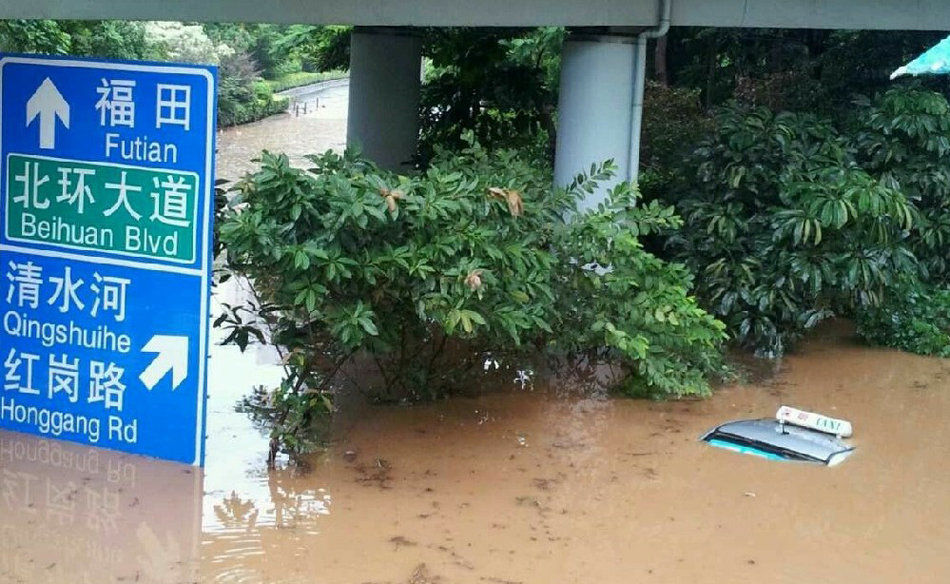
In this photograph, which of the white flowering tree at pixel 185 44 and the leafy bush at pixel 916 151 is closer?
the leafy bush at pixel 916 151

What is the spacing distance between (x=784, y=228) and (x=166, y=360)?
190 inches

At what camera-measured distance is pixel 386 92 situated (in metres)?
12.3

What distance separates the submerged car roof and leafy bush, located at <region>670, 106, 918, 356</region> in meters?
1.62

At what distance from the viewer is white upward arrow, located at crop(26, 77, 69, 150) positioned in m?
5.84

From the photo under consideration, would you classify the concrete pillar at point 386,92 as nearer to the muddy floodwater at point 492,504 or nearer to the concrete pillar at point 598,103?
the concrete pillar at point 598,103

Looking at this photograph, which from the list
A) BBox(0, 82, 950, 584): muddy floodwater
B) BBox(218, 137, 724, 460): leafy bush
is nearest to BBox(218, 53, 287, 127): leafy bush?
BBox(0, 82, 950, 584): muddy floodwater

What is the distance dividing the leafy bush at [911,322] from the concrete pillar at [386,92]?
5.20m

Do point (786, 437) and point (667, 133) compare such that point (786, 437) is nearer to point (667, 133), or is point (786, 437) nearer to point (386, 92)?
point (667, 133)

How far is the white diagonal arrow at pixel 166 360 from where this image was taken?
19.0 ft

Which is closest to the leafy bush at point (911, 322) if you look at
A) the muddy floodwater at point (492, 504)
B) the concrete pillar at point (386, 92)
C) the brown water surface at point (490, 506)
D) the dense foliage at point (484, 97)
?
the muddy floodwater at point (492, 504)

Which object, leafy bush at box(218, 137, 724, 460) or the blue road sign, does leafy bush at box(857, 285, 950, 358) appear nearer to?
leafy bush at box(218, 137, 724, 460)

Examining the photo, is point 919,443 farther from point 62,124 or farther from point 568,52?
point 62,124

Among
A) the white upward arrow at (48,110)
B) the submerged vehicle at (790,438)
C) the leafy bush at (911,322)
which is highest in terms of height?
the white upward arrow at (48,110)

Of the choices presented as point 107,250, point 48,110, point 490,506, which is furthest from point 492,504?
point 48,110
